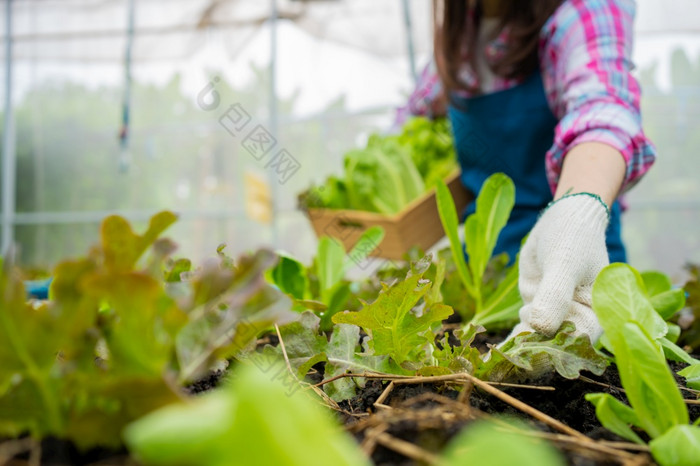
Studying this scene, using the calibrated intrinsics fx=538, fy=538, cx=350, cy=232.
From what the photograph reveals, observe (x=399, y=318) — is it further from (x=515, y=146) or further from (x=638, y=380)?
(x=515, y=146)

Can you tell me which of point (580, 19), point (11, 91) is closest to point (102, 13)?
point (11, 91)

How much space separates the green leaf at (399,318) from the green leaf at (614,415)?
123 mm

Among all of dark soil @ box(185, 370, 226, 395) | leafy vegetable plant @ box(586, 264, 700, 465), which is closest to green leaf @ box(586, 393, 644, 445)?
leafy vegetable plant @ box(586, 264, 700, 465)

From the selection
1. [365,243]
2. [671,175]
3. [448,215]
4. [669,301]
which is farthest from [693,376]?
[671,175]

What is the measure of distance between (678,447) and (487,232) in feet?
1.18

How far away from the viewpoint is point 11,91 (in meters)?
4.98

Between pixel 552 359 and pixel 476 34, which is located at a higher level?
pixel 476 34

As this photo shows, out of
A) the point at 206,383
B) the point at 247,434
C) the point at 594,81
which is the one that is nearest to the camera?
the point at 247,434

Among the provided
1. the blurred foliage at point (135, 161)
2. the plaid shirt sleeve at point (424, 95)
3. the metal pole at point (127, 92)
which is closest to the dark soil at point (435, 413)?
the plaid shirt sleeve at point (424, 95)

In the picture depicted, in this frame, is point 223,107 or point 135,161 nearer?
point 223,107

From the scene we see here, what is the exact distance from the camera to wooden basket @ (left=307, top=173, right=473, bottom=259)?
1205 mm

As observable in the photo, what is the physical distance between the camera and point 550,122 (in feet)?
4.22

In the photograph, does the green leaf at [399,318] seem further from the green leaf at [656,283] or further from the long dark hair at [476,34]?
the long dark hair at [476,34]

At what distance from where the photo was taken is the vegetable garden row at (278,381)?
159 millimetres
